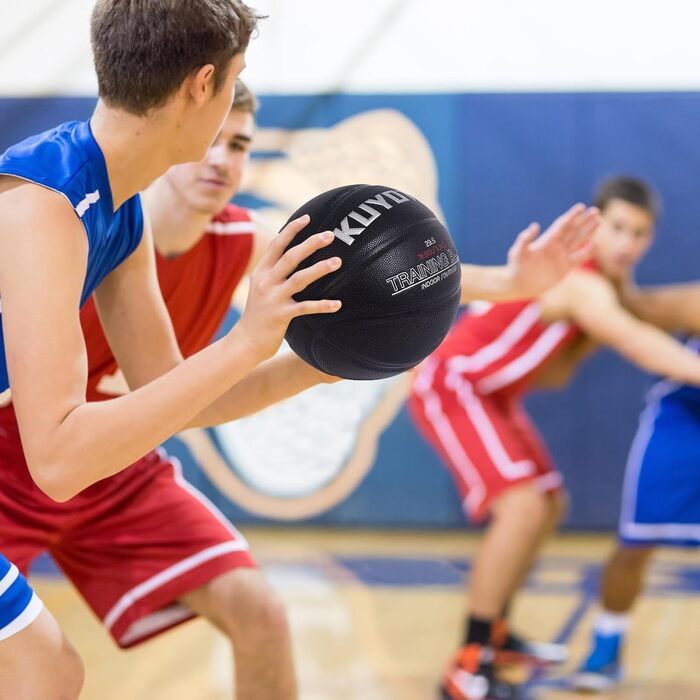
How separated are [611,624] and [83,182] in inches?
109

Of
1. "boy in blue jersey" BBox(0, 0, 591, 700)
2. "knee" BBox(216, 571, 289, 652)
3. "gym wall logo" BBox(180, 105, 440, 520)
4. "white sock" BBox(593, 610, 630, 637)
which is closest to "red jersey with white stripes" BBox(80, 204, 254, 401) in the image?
"knee" BBox(216, 571, 289, 652)

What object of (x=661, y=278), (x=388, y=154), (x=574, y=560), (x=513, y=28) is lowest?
(x=574, y=560)

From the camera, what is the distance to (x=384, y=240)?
2.01m

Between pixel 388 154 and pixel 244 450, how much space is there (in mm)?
1777

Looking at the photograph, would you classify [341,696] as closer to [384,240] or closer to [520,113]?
[384,240]

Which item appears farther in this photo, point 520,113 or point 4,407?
point 520,113

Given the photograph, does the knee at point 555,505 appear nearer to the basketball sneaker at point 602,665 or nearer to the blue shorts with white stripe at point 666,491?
the blue shorts with white stripe at point 666,491

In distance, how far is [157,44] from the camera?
186cm

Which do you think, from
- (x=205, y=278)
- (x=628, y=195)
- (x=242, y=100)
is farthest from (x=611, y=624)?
(x=242, y=100)

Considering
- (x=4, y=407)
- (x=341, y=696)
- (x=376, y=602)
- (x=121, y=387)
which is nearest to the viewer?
(x=4, y=407)

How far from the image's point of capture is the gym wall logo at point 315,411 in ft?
20.1

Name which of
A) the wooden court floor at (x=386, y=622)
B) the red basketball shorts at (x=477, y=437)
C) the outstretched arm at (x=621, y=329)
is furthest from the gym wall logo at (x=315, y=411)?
the outstretched arm at (x=621, y=329)

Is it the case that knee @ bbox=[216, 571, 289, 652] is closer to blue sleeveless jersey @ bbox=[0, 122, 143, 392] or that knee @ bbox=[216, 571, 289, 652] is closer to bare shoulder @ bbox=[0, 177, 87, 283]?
blue sleeveless jersey @ bbox=[0, 122, 143, 392]

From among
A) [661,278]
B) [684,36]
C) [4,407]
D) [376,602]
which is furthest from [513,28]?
[4,407]
